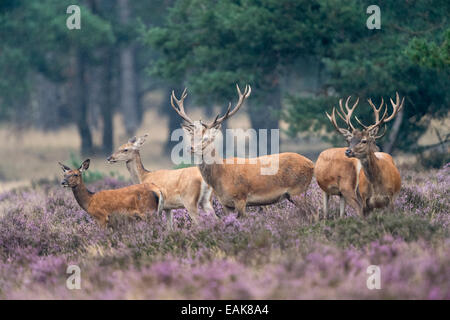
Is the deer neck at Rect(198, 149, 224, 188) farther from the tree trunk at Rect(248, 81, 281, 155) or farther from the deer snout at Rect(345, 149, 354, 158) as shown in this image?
the tree trunk at Rect(248, 81, 281, 155)

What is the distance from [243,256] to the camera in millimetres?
6785

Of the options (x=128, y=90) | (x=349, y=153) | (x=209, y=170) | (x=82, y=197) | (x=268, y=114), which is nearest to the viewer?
(x=349, y=153)

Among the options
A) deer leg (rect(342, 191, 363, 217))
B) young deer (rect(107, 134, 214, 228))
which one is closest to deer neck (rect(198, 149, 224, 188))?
young deer (rect(107, 134, 214, 228))

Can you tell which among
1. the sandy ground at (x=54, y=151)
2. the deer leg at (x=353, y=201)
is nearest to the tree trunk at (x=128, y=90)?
the sandy ground at (x=54, y=151)

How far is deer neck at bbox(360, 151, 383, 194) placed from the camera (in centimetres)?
807

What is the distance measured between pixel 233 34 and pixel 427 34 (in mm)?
6023

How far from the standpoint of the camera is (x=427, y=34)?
44.4 ft

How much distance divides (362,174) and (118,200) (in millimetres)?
3255

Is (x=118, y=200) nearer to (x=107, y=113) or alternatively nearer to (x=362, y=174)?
(x=362, y=174)

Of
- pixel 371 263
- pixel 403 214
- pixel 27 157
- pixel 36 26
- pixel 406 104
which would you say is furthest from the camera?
pixel 27 157

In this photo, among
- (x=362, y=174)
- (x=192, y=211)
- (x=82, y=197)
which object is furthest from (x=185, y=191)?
(x=362, y=174)

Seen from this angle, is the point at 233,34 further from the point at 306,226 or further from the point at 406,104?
the point at 306,226

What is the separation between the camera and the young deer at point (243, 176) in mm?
8734
